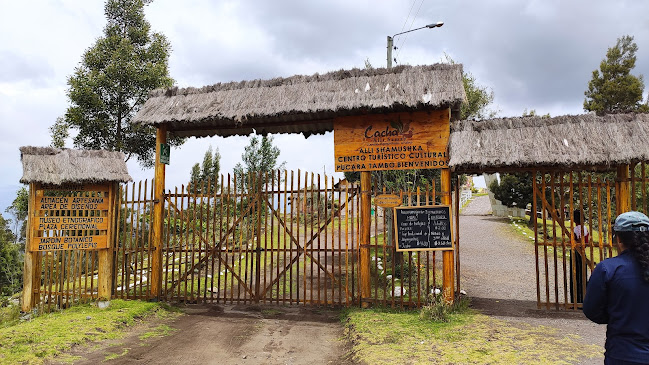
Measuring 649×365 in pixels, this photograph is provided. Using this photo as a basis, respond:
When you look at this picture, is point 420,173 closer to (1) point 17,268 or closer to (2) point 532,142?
(2) point 532,142

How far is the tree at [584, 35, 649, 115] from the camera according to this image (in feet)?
78.4

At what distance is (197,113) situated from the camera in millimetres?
8305

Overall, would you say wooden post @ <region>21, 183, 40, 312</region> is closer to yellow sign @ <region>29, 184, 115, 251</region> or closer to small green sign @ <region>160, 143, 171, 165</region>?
yellow sign @ <region>29, 184, 115, 251</region>

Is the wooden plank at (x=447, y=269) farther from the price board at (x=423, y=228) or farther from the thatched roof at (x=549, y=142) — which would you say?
the thatched roof at (x=549, y=142)

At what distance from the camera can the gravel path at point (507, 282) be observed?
20.9ft

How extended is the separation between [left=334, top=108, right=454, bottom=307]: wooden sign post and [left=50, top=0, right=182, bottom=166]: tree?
8.71 metres

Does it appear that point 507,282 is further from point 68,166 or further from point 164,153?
point 68,166

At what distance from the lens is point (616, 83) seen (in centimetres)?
2441

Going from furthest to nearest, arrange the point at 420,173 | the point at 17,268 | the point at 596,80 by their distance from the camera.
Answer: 1. the point at 596,80
2. the point at 17,268
3. the point at 420,173

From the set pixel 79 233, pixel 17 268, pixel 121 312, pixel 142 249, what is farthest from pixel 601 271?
pixel 17 268

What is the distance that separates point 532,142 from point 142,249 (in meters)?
7.82

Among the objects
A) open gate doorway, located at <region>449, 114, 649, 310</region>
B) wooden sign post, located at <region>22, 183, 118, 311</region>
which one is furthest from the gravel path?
wooden sign post, located at <region>22, 183, 118, 311</region>

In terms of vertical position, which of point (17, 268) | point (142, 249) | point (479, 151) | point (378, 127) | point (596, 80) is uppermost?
point (596, 80)

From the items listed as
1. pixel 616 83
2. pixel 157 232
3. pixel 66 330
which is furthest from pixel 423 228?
pixel 616 83
